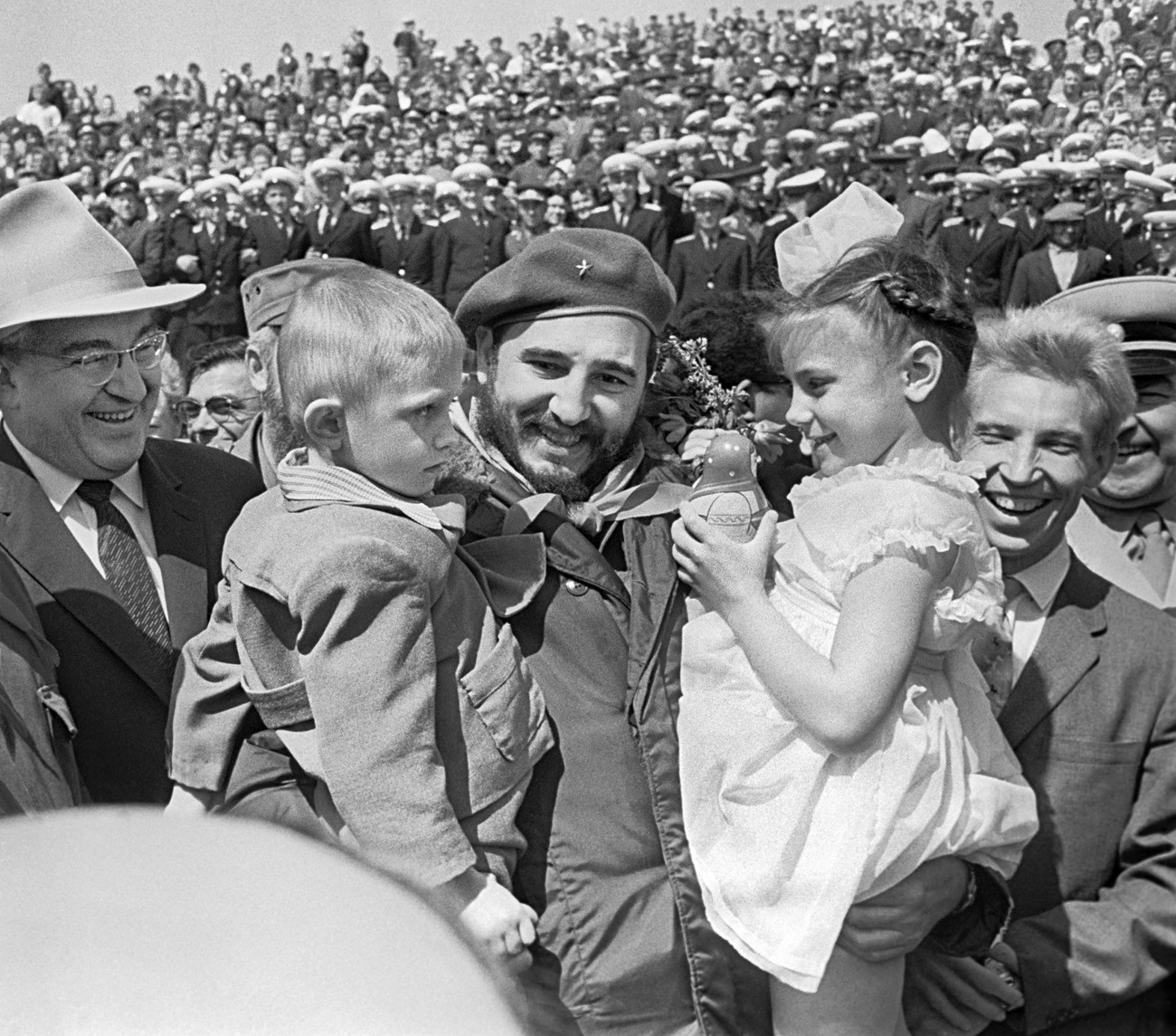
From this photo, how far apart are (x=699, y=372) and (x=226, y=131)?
26.1 metres

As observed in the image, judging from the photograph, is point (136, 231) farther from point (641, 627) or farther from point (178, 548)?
point (641, 627)

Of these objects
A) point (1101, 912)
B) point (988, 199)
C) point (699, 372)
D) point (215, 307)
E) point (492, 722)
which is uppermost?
point (699, 372)

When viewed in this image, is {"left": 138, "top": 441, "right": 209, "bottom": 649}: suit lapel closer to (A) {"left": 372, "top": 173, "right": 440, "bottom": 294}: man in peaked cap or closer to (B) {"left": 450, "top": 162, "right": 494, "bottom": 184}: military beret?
(A) {"left": 372, "top": 173, "right": 440, "bottom": 294}: man in peaked cap

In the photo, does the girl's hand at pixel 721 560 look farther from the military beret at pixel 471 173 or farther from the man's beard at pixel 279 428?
the military beret at pixel 471 173

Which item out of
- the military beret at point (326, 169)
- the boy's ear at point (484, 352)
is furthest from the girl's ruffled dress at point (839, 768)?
the military beret at point (326, 169)

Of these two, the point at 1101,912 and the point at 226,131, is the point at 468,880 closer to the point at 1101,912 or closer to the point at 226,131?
the point at 1101,912

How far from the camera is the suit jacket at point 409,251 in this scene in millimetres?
16531

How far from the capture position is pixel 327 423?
81.7 inches

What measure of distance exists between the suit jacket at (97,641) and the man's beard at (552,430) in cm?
57

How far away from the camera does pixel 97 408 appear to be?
242cm

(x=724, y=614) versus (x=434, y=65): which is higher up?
(x=724, y=614)

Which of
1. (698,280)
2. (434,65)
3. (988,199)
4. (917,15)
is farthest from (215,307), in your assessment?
(917,15)

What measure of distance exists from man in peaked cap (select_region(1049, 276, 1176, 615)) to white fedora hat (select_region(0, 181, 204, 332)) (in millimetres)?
1773

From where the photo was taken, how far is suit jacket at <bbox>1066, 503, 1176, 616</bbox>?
322cm
